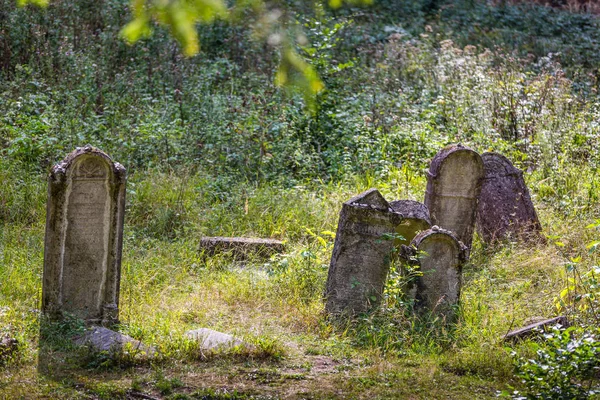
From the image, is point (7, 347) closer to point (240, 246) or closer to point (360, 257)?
point (360, 257)

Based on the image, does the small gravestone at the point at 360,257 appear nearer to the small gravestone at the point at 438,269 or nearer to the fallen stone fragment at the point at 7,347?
the small gravestone at the point at 438,269

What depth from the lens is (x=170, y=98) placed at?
11.3 m

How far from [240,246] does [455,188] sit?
2.30 metres

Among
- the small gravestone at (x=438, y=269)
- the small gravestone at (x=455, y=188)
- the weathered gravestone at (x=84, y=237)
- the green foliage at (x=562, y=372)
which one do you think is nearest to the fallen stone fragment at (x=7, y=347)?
the weathered gravestone at (x=84, y=237)

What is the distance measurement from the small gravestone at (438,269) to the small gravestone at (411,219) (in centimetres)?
69

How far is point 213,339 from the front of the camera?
19.0 feet

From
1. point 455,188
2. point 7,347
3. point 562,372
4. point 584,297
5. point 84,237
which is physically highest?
point 455,188

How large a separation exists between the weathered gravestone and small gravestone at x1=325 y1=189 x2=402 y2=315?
180cm

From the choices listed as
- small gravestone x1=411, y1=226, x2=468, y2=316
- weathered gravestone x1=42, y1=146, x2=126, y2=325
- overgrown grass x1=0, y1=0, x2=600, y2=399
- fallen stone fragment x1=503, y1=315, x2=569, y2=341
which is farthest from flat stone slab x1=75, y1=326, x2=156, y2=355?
fallen stone fragment x1=503, y1=315, x2=569, y2=341

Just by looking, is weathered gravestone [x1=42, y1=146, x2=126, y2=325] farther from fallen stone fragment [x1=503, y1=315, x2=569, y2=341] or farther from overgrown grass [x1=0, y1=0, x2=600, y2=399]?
fallen stone fragment [x1=503, y1=315, x2=569, y2=341]

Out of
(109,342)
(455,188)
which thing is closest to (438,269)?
(455,188)

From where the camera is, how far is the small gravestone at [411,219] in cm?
717

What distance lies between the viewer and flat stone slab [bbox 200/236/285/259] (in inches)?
315

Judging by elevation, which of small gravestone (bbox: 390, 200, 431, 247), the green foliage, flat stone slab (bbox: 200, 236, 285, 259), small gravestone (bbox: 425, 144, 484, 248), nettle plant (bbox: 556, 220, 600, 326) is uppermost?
small gravestone (bbox: 425, 144, 484, 248)
